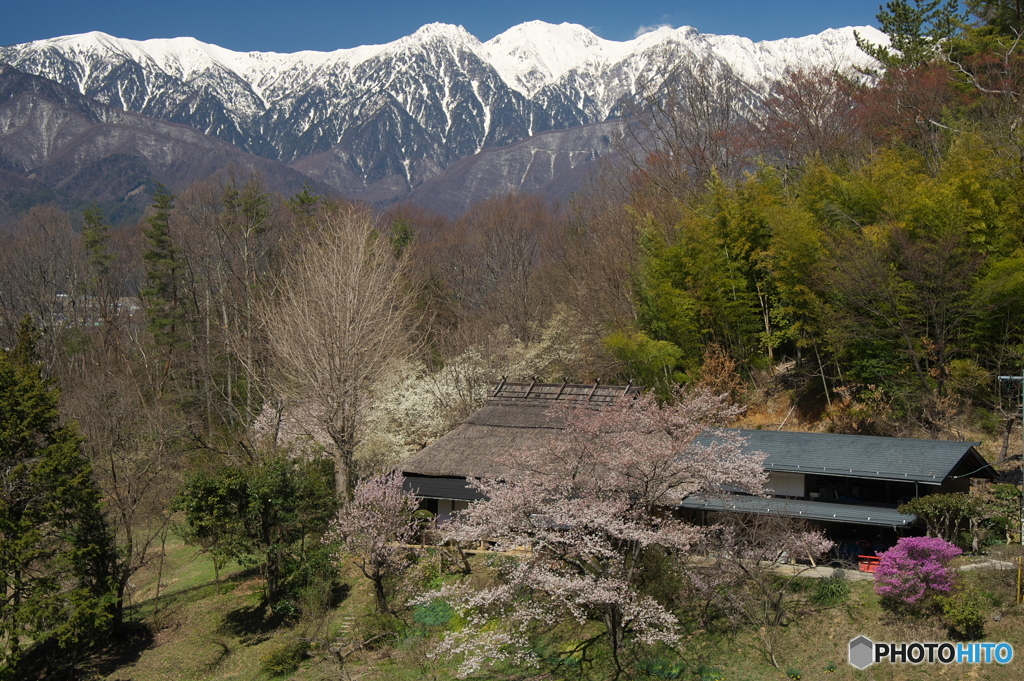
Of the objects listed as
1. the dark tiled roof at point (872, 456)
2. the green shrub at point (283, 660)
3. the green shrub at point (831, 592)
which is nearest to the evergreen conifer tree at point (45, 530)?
the green shrub at point (283, 660)

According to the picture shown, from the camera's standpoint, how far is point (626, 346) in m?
22.1

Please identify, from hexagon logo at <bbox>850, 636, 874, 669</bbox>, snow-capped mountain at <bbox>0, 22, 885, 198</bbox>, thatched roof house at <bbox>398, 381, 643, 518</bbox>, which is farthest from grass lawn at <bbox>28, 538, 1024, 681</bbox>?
snow-capped mountain at <bbox>0, 22, 885, 198</bbox>

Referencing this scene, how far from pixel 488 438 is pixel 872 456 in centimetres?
820

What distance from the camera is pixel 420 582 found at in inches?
634

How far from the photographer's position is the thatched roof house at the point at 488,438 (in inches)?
705

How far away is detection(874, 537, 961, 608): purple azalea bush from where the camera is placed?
12055mm

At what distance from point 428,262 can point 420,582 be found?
85.5 ft

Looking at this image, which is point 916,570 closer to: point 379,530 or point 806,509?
point 806,509

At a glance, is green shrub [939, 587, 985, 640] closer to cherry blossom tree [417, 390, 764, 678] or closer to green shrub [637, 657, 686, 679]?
cherry blossom tree [417, 390, 764, 678]

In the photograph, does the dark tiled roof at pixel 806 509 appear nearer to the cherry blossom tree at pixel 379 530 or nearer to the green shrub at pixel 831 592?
the green shrub at pixel 831 592

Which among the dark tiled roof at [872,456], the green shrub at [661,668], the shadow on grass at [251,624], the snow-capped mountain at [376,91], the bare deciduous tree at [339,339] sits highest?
the snow-capped mountain at [376,91]

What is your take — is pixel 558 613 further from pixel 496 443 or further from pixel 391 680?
pixel 496 443

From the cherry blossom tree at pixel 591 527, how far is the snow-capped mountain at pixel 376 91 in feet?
454

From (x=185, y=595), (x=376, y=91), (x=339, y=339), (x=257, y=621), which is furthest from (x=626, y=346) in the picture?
(x=376, y=91)
